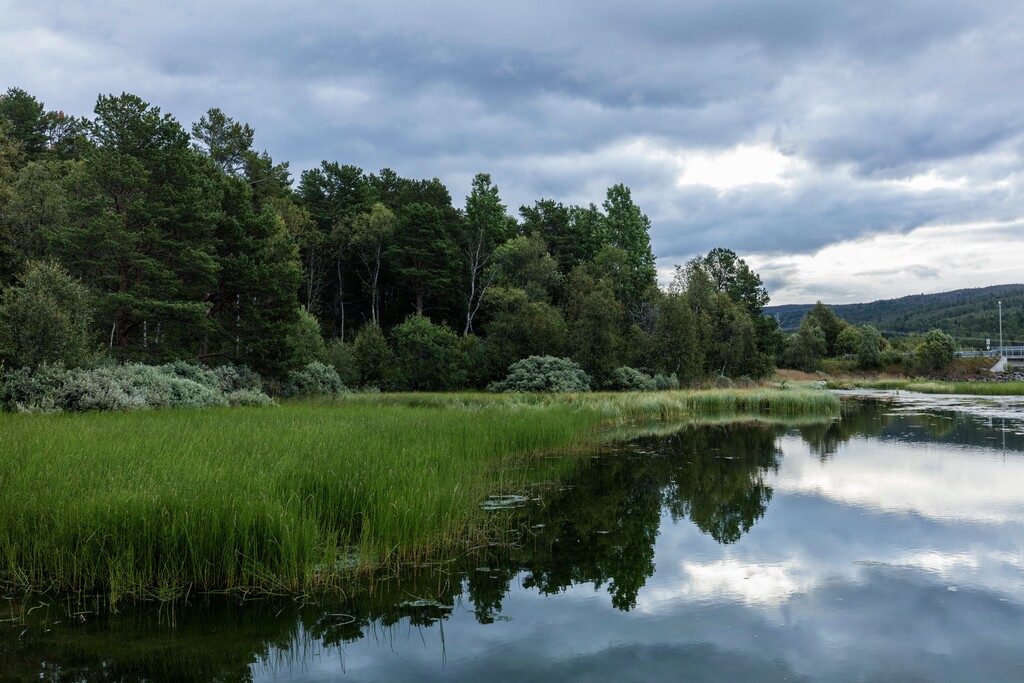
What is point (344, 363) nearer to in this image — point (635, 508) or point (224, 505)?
point (635, 508)

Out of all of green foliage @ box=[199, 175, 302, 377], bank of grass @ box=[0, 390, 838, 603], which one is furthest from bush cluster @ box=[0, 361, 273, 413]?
green foliage @ box=[199, 175, 302, 377]

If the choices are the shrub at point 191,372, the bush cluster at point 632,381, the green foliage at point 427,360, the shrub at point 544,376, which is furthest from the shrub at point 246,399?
the bush cluster at point 632,381

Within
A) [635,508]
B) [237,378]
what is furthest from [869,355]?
[635,508]

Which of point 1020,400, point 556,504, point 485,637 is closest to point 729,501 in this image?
point 556,504

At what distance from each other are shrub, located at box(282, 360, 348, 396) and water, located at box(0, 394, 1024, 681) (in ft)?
84.3

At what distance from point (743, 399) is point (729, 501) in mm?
26254

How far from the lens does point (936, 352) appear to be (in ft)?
277

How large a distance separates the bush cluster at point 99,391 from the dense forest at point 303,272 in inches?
33.7

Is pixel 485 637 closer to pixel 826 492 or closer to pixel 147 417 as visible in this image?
pixel 826 492

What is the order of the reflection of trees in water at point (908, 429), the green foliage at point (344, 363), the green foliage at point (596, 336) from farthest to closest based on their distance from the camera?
the green foliage at point (344, 363) < the green foliage at point (596, 336) < the reflection of trees in water at point (908, 429)

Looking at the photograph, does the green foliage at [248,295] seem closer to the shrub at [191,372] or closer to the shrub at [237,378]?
the shrub at [237,378]

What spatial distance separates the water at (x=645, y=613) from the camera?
5359 millimetres

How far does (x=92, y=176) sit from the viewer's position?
97.5 feet

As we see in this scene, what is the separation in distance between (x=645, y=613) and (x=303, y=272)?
4826 cm
